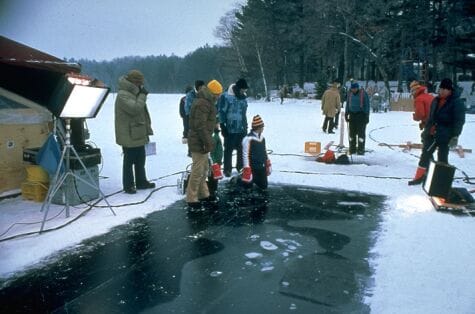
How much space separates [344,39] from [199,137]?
38674 millimetres

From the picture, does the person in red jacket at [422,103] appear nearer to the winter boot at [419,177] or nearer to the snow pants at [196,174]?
the winter boot at [419,177]

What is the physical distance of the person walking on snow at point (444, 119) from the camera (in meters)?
6.79

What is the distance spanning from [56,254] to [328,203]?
3859mm

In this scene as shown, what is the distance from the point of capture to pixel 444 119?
22.6ft

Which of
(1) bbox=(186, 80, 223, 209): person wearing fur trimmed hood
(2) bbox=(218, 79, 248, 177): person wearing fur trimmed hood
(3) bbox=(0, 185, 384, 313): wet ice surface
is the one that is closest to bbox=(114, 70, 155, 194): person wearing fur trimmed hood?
(1) bbox=(186, 80, 223, 209): person wearing fur trimmed hood

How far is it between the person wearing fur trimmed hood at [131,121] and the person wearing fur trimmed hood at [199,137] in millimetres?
1133

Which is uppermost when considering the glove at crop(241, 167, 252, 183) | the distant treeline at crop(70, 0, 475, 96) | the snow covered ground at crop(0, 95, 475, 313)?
the distant treeline at crop(70, 0, 475, 96)

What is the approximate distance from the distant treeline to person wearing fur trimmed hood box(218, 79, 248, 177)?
932cm

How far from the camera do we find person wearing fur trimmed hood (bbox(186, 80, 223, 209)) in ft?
19.1

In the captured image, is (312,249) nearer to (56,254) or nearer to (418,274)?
(418,274)

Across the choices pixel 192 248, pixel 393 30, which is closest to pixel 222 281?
pixel 192 248

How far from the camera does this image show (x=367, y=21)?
36.0 m

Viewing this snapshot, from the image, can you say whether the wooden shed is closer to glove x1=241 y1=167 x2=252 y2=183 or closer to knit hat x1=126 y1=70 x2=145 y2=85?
knit hat x1=126 y1=70 x2=145 y2=85

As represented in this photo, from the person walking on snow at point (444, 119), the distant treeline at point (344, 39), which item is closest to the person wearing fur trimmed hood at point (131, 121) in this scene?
the person walking on snow at point (444, 119)
